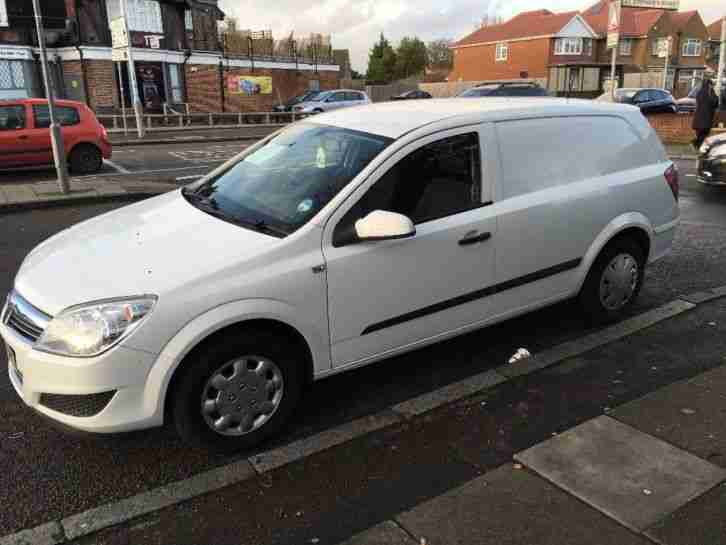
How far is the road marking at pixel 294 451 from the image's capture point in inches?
113

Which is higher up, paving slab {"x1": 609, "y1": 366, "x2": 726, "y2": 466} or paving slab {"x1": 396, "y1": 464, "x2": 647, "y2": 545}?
paving slab {"x1": 609, "y1": 366, "x2": 726, "y2": 466}

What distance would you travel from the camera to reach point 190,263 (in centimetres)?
318

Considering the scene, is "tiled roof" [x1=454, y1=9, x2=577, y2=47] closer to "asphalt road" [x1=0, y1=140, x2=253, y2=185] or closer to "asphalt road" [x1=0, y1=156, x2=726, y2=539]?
"asphalt road" [x1=0, y1=140, x2=253, y2=185]

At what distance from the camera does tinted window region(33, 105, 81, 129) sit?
13438 millimetres

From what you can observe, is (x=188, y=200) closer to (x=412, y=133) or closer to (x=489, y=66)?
(x=412, y=133)

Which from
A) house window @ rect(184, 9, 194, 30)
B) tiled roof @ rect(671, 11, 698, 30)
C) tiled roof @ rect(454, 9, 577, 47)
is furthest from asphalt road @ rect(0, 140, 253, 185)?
tiled roof @ rect(671, 11, 698, 30)

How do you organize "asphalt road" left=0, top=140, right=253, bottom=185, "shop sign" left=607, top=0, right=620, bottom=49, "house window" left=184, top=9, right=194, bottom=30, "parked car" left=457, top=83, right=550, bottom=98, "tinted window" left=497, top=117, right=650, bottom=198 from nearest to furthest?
"tinted window" left=497, top=117, right=650, bottom=198
"asphalt road" left=0, top=140, right=253, bottom=185
"shop sign" left=607, top=0, right=620, bottom=49
"parked car" left=457, top=83, right=550, bottom=98
"house window" left=184, top=9, right=194, bottom=30

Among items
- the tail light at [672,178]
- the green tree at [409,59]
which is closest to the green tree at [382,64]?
the green tree at [409,59]

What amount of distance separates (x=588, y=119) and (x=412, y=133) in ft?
5.30

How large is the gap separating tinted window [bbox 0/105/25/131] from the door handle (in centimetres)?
1230

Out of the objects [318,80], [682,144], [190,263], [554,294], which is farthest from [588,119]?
[318,80]

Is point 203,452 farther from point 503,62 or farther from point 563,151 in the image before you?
point 503,62

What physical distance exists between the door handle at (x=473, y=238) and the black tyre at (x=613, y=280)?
48.3 inches

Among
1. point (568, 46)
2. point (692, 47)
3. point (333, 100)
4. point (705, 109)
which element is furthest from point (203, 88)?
→ point (692, 47)
